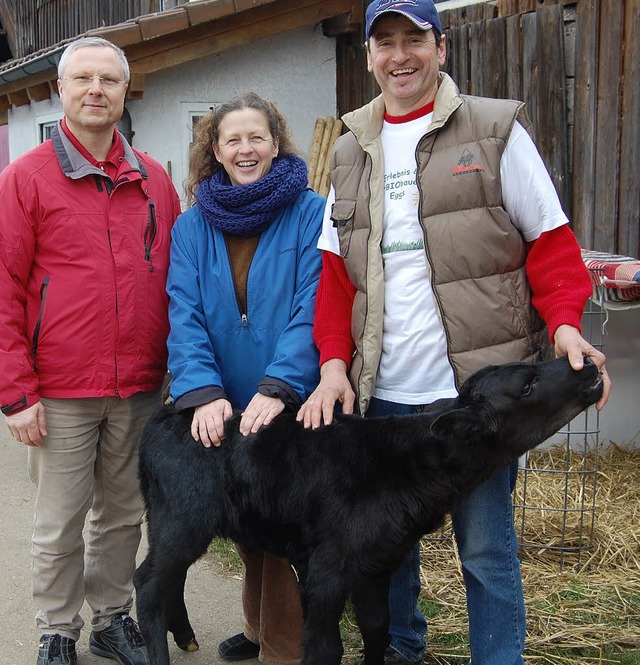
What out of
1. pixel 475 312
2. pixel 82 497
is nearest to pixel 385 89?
pixel 475 312

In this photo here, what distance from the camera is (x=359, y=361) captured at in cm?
344

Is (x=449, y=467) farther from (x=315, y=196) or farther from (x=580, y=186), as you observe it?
(x=580, y=186)

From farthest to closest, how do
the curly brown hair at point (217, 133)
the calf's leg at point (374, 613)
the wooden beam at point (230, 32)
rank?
the wooden beam at point (230, 32) < the curly brown hair at point (217, 133) < the calf's leg at point (374, 613)

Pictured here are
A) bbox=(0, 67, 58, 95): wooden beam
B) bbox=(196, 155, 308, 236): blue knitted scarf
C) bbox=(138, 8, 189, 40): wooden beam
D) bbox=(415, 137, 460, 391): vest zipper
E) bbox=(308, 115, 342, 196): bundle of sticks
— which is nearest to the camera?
bbox=(415, 137, 460, 391): vest zipper

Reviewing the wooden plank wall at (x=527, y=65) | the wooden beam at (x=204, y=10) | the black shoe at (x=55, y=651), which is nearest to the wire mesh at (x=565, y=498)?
the wooden plank wall at (x=527, y=65)

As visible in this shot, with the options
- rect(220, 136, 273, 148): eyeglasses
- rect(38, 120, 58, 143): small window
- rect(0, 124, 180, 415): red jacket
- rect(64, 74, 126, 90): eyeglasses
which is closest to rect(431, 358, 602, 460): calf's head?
rect(220, 136, 273, 148): eyeglasses

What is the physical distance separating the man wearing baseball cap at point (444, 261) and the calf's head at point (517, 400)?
0.07 metres

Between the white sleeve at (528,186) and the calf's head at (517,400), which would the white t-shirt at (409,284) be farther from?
the calf's head at (517,400)

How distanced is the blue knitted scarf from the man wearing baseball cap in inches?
10.2

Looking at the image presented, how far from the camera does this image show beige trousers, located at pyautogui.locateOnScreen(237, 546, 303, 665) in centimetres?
392

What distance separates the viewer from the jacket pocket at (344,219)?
10.9 ft

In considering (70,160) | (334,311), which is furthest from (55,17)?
(334,311)

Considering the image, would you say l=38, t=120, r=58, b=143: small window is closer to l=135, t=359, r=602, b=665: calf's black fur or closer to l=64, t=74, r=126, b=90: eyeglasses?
l=64, t=74, r=126, b=90: eyeglasses

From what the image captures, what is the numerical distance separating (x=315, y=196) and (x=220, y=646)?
2.27 meters
